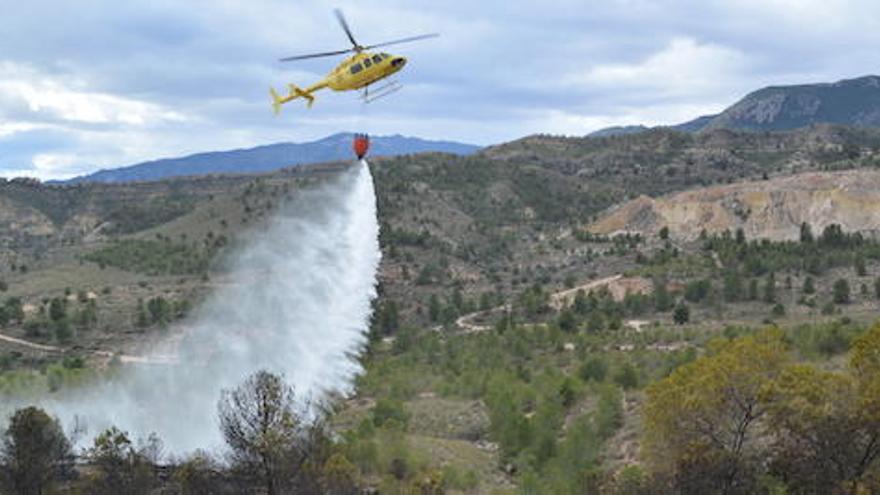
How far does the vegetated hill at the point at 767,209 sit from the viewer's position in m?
134

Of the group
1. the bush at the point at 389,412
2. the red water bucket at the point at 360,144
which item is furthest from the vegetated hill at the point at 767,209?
the red water bucket at the point at 360,144

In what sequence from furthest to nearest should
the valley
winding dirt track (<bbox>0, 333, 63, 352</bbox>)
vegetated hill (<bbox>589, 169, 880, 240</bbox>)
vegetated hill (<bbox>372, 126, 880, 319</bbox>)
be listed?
vegetated hill (<bbox>589, 169, 880, 240</bbox>)
vegetated hill (<bbox>372, 126, 880, 319</bbox>)
winding dirt track (<bbox>0, 333, 63, 352</bbox>)
the valley

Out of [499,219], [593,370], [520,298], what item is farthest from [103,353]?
[499,219]

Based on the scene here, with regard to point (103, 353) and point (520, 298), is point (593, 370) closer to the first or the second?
point (520, 298)

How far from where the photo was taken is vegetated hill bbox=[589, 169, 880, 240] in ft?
440

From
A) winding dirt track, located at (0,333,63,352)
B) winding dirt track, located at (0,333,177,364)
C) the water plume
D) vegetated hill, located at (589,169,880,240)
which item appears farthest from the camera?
vegetated hill, located at (589,169,880,240)

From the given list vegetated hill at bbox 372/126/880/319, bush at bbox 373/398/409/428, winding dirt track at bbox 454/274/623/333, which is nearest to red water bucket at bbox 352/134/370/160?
bush at bbox 373/398/409/428

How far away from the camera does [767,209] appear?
14275 cm

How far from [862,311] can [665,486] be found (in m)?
53.4

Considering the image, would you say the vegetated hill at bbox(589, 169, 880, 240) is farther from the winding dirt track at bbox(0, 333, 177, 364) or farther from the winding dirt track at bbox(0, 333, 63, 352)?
the winding dirt track at bbox(0, 333, 63, 352)

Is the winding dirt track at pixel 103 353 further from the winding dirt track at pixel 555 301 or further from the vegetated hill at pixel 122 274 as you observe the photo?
the winding dirt track at pixel 555 301

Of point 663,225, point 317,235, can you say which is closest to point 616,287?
point 663,225

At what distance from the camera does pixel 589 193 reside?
19112cm

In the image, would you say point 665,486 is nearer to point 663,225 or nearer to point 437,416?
point 437,416
